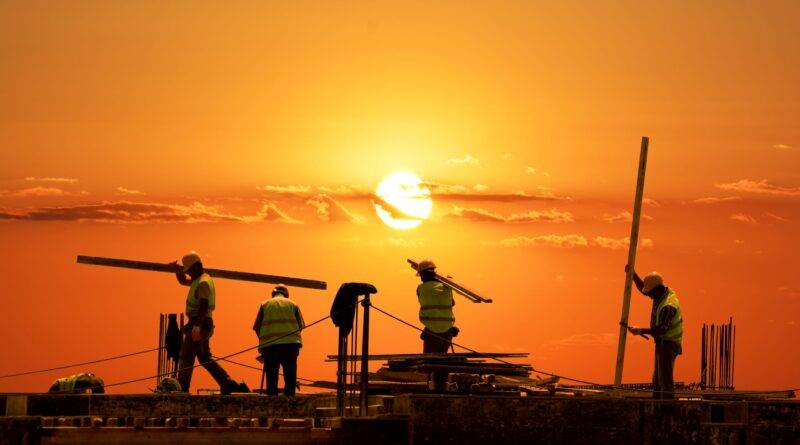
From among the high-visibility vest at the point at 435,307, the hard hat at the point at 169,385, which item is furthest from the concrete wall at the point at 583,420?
the high-visibility vest at the point at 435,307

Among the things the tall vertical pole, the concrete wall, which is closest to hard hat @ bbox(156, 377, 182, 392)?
the concrete wall

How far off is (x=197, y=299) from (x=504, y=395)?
18.9 ft

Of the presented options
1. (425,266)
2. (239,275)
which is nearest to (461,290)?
(425,266)

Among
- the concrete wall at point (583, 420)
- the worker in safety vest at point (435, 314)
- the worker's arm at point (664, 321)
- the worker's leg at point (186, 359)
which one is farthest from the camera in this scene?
the worker in safety vest at point (435, 314)

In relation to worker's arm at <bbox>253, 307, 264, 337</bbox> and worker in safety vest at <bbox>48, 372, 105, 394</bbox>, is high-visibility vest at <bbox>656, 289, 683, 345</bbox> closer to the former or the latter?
worker's arm at <bbox>253, 307, 264, 337</bbox>

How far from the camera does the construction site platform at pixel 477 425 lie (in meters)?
19.3

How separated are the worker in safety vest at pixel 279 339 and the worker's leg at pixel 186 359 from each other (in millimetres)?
1164

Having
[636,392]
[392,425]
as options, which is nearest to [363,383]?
[392,425]

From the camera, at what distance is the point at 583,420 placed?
1962cm

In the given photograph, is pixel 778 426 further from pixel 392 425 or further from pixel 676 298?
pixel 392 425

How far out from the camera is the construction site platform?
19266 mm

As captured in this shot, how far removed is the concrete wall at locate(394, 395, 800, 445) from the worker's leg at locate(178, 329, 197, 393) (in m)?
5.44

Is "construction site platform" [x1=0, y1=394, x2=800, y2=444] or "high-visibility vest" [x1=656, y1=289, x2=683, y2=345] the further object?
"high-visibility vest" [x1=656, y1=289, x2=683, y2=345]

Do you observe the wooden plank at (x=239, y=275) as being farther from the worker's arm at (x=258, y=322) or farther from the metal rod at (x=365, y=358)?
the metal rod at (x=365, y=358)
